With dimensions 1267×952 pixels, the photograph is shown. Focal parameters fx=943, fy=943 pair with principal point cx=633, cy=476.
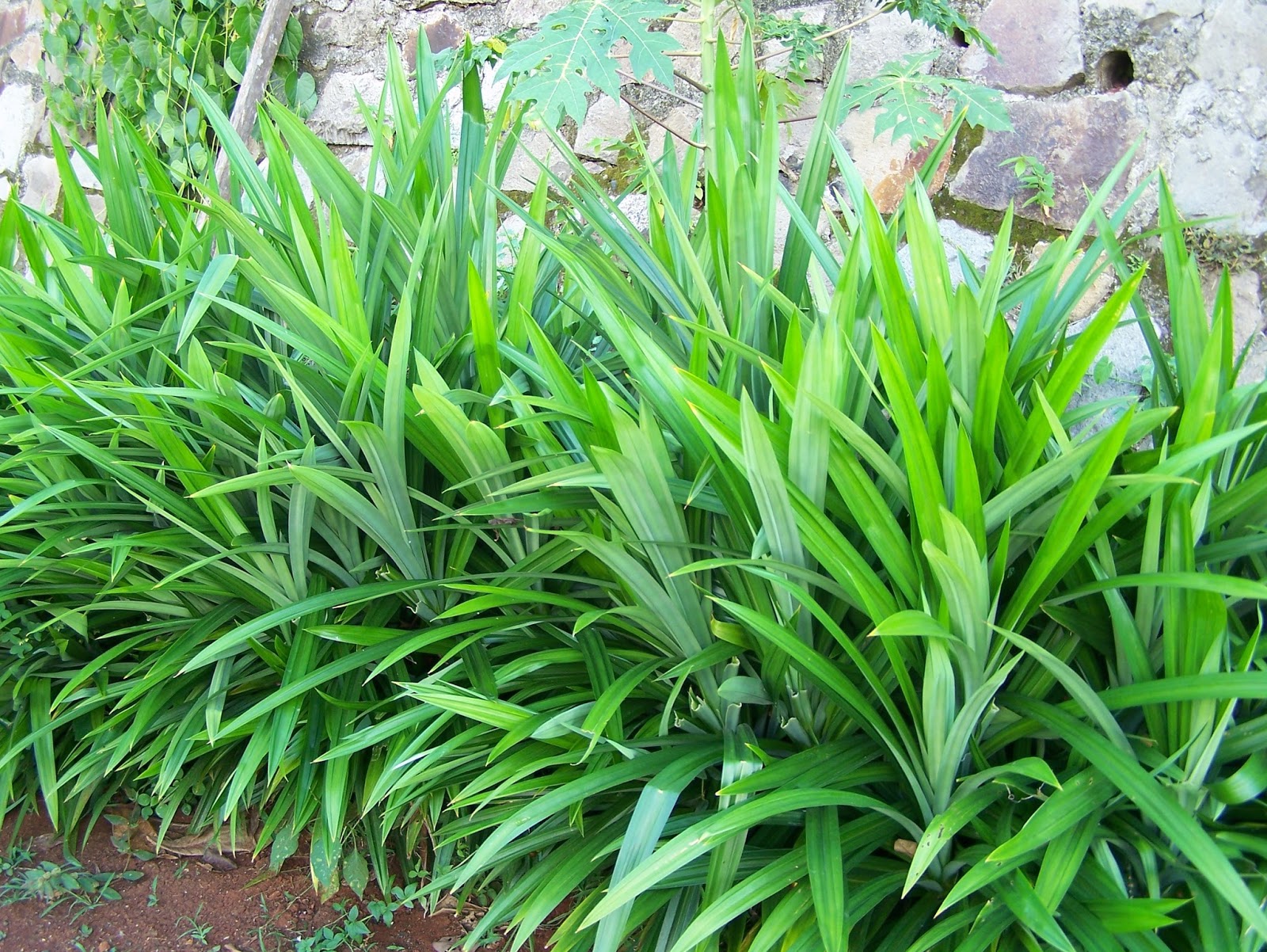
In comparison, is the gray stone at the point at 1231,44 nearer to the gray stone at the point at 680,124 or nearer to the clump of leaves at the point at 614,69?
the clump of leaves at the point at 614,69

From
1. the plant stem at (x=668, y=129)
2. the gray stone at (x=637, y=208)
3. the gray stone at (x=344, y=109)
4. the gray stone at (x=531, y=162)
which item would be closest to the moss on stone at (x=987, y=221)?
the plant stem at (x=668, y=129)

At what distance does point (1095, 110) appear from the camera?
2072 millimetres

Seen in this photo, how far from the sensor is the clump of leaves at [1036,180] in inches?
82.0

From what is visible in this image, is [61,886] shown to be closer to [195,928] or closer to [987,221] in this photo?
[195,928]

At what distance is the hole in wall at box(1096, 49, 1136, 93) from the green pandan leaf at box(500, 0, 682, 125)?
1131 millimetres

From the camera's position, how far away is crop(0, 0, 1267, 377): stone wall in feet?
6.37

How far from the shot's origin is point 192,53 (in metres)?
2.98

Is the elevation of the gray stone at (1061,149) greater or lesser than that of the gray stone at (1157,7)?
lesser

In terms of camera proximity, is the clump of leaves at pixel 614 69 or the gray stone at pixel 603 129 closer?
the clump of leaves at pixel 614 69

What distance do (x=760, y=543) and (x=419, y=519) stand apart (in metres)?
0.57

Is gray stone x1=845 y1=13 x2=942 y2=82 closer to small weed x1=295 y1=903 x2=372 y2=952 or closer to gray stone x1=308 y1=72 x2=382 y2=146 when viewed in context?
gray stone x1=308 y1=72 x2=382 y2=146

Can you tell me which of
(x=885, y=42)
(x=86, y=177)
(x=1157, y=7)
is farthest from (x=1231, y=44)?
(x=86, y=177)

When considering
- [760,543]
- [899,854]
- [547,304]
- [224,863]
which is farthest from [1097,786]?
[224,863]

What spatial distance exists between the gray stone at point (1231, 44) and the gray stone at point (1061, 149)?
0.16m
